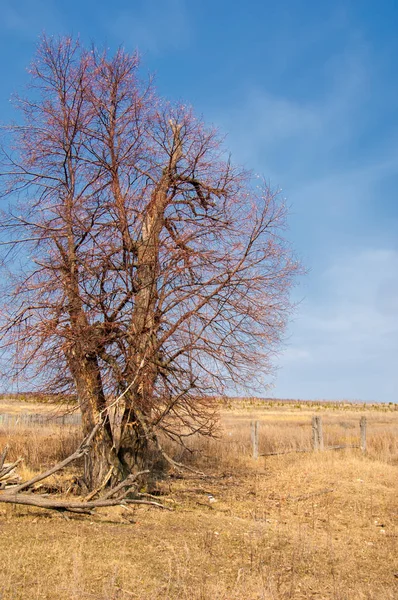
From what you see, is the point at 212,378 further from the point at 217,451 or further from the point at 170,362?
the point at 217,451

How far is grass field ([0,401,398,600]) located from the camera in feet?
19.6

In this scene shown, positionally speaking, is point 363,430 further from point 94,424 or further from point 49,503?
point 49,503

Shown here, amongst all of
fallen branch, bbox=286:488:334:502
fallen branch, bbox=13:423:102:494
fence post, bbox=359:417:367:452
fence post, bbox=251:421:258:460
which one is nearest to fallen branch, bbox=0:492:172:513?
fallen branch, bbox=13:423:102:494

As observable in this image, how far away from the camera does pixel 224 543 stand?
793 centimetres

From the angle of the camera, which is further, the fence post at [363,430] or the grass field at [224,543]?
the fence post at [363,430]

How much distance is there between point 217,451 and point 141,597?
39.6 ft

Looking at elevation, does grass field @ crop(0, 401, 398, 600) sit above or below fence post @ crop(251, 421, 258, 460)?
below

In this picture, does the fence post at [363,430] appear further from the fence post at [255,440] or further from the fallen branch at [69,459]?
the fallen branch at [69,459]

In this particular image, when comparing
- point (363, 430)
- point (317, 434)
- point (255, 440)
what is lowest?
point (255, 440)

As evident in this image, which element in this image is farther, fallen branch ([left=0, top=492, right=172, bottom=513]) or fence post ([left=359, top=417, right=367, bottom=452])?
fence post ([left=359, top=417, right=367, bottom=452])

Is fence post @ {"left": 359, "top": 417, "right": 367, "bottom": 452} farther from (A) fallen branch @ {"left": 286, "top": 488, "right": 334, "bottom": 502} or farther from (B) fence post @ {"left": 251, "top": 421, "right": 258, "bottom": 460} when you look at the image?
(A) fallen branch @ {"left": 286, "top": 488, "right": 334, "bottom": 502}

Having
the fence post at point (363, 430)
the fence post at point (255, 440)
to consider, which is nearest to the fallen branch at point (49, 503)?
the fence post at point (255, 440)

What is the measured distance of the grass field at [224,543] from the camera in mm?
5961

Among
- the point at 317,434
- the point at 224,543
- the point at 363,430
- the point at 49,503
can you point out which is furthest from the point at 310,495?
the point at 363,430
